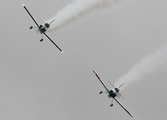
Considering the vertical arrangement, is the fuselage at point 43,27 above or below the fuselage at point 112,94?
above

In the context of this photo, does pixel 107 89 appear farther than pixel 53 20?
Yes

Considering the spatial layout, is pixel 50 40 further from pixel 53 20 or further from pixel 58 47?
pixel 53 20

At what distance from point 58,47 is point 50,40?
149 inches

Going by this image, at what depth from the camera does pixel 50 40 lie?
185 meters

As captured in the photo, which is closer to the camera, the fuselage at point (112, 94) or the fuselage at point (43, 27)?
the fuselage at point (43, 27)

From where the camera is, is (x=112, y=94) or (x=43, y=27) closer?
(x=43, y=27)

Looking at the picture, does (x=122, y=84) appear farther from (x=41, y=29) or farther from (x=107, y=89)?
(x=41, y=29)

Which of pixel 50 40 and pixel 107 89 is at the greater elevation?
pixel 50 40

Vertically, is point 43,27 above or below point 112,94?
above

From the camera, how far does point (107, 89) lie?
179 metres

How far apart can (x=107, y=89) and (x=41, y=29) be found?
27851 mm

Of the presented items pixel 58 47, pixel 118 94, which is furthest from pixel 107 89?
pixel 58 47

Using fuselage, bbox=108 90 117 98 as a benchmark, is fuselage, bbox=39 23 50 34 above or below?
above

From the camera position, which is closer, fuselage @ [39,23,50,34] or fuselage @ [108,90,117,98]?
fuselage @ [39,23,50,34]
